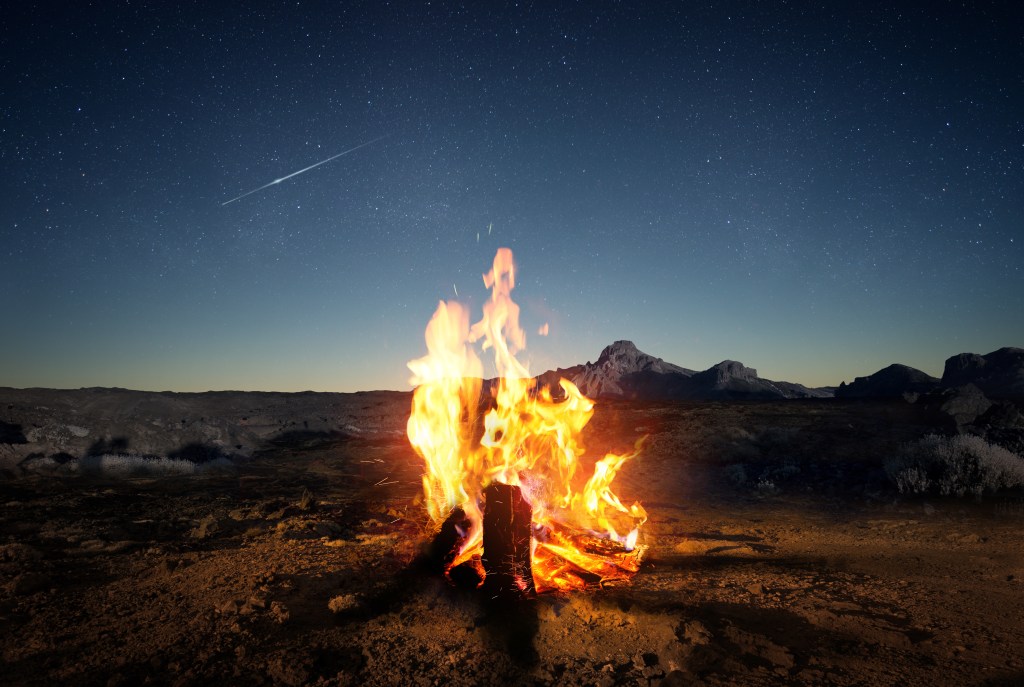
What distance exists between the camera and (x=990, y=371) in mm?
72875

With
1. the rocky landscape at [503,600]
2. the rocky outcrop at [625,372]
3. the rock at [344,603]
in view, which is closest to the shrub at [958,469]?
the rocky landscape at [503,600]

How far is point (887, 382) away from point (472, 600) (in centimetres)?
9091

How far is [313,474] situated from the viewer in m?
17.0

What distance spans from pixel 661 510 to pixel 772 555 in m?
3.69

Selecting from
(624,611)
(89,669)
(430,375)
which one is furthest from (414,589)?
(430,375)

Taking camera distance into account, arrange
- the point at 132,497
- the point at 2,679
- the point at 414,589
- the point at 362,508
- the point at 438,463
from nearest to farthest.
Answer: the point at 2,679, the point at 414,589, the point at 438,463, the point at 362,508, the point at 132,497

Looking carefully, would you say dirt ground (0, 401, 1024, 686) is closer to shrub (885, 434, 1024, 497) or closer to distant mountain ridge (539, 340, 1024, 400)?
shrub (885, 434, 1024, 497)

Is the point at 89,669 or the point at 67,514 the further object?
the point at 67,514

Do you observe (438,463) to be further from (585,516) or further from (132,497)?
(132,497)

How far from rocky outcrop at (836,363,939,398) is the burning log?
8074 centimetres

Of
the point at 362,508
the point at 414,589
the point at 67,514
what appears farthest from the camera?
the point at 362,508

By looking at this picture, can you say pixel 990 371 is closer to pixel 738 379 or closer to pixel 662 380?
pixel 738 379

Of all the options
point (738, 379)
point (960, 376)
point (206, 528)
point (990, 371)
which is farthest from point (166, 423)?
point (960, 376)

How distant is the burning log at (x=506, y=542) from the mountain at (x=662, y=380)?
6984 cm
